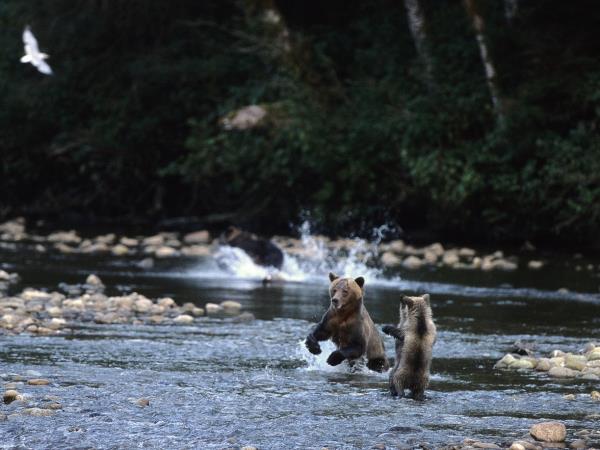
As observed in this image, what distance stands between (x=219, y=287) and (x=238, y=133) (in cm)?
874

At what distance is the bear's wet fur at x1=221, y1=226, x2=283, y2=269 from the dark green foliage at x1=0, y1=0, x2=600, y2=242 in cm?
401

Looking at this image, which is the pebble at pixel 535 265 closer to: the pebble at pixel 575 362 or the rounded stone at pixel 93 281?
the rounded stone at pixel 93 281

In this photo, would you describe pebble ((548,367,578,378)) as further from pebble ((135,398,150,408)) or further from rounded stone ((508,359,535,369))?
pebble ((135,398,150,408))

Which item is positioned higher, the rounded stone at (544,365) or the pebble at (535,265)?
the pebble at (535,265)

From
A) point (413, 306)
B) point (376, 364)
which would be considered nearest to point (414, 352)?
point (413, 306)

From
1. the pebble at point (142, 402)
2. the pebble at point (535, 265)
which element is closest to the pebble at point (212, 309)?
the pebble at point (142, 402)

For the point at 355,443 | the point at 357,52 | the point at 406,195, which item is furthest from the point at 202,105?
the point at 355,443

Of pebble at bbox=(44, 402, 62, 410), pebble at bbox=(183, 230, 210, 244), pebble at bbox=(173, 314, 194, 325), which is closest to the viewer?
pebble at bbox=(44, 402, 62, 410)

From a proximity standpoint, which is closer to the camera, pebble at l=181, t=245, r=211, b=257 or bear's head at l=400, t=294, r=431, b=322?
bear's head at l=400, t=294, r=431, b=322

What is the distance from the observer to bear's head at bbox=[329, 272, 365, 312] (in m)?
7.96

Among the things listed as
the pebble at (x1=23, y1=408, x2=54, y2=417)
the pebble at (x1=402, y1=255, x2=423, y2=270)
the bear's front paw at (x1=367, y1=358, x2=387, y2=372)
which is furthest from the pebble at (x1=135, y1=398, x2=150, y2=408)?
the pebble at (x1=402, y1=255, x2=423, y2=270)

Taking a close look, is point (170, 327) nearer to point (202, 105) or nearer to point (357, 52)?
point (357, 52)

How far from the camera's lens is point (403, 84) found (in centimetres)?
2086

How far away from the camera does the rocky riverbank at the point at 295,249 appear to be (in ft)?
56.2
